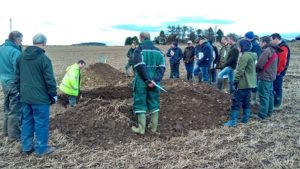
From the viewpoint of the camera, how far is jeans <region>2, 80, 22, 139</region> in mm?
6871

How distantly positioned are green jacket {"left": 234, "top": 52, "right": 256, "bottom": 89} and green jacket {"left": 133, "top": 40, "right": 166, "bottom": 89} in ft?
6.26

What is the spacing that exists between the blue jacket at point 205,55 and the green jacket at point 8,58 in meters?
6.84

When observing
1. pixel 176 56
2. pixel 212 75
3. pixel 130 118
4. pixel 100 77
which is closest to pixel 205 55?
pixel 212 75

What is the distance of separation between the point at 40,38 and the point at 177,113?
3642 millimetres

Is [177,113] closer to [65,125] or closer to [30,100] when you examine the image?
[65,125]

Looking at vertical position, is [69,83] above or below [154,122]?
above

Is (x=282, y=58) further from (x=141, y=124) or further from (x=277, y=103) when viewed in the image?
(x=141, y=124)

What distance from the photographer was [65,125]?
24.6 feet

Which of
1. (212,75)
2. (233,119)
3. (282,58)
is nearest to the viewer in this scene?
(233,119)

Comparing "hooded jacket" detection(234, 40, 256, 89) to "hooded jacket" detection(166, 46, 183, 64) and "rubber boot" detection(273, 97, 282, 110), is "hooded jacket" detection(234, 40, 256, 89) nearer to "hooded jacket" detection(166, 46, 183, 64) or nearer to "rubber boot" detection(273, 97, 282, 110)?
"rubber boot" detection(273, 97, 282, 110)

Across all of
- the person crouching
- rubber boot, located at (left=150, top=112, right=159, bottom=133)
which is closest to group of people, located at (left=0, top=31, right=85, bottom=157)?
rubber boot, located at (left=150, top=112, right=159, bottom=133)

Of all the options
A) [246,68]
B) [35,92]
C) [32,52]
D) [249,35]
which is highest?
[249,35]

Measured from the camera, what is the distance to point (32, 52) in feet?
19.7

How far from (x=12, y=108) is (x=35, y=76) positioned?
4.42 feet
